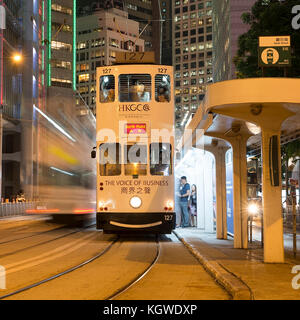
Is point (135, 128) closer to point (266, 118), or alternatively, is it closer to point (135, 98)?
point (135, 98)

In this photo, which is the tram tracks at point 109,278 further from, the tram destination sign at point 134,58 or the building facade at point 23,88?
the building facade at point 23,88

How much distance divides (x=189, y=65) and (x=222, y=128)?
146m

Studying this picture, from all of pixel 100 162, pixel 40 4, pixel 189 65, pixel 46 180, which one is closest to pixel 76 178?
pixel 46 180

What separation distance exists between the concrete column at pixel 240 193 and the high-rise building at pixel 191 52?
136666 mm

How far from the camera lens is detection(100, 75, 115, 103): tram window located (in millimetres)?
15773

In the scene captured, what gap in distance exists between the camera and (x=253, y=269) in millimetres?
9227

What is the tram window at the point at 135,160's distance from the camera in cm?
1564

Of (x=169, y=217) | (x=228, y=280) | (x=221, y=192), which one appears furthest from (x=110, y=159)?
(x=228, y=280)

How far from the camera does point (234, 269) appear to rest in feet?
30.0

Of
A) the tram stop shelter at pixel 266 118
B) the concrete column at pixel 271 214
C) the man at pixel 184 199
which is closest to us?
the tram stop shelter at pixel 266 118

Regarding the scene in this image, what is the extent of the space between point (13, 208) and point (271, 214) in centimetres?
3049

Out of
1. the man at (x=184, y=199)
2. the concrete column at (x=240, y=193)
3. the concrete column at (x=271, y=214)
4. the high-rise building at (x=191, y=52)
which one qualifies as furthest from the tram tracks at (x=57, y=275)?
the high-rise building at (x=191, y=52)

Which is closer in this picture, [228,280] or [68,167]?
[228,280]

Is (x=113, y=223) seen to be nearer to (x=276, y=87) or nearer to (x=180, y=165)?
(x=276, y=87)
